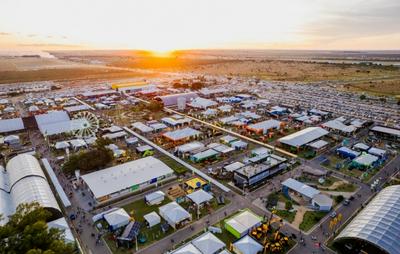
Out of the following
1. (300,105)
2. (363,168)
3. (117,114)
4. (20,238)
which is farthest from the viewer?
(300,105)

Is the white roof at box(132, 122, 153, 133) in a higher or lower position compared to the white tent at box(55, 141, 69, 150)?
higher

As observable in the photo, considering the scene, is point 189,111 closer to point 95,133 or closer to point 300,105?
point 95,133

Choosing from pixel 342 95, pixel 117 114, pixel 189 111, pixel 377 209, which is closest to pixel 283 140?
pixel 377 209

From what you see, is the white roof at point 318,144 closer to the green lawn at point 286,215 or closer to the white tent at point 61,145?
the green lawn at point 286,215

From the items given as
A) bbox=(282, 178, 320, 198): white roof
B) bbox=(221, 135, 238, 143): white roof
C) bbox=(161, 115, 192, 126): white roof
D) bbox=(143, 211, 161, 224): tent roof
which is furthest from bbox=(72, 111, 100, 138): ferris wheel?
bbox=(282, 178, 320, 198): white roof

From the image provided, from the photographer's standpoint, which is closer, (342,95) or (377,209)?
(377,209)

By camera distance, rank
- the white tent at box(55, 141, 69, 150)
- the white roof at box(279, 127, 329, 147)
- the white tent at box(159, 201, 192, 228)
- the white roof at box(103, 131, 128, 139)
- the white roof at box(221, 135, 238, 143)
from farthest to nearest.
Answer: the white roof at box(103, 131, 128, 139) < the white roof at box(221, 135, 238, 143) < the white tent at box(55, 141, 69, 150) < the white roof at box(279, 127, 329, 147) < the white tent at box(159, 201, 192, 228)

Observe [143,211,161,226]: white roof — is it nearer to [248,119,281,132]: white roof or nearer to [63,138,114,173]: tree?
[63,138,114,173]: tree

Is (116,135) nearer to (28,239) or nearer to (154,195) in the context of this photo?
(154,195)
